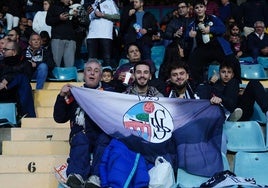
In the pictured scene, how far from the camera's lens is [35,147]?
6.59 m

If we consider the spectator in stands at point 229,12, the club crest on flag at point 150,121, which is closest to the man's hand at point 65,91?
the club crest on flag at point 150,121

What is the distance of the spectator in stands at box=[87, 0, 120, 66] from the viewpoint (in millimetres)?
8938

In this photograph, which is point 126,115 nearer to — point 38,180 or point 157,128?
point 157,128

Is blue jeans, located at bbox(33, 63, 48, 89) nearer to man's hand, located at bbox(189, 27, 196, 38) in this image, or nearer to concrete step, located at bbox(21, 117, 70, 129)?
concrete step, located at bbox(21, 117, 70, 129)

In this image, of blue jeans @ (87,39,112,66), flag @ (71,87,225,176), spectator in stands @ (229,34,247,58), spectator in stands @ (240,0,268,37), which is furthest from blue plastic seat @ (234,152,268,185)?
spectator in stands @ (240,0,268,37)

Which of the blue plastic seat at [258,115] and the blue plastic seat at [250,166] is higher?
the blue plastic seat at [258,115]

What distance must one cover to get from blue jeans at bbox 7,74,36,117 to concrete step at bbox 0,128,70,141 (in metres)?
0.46

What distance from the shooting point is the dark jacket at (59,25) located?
8969 mm

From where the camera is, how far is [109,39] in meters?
8.97

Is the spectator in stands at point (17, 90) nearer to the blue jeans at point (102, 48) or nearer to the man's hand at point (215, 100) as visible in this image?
the blue jeans at point (102, 48)

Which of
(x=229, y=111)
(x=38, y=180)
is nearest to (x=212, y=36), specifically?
(x=229, y=111)

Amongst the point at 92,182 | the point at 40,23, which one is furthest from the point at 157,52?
the point at 92,182

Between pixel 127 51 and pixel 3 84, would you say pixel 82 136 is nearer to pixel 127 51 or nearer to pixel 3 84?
pixel 3 84

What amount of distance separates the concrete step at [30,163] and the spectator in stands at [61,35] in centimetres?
297
